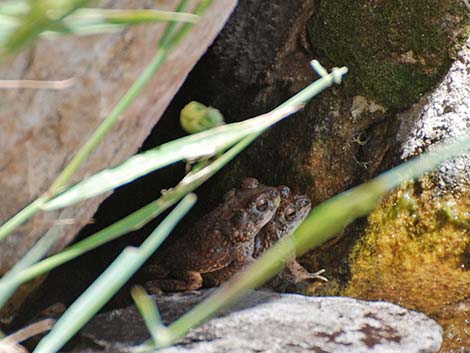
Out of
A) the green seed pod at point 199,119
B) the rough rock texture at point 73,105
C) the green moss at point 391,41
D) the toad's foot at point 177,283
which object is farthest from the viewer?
the toad's foot at point 177,283

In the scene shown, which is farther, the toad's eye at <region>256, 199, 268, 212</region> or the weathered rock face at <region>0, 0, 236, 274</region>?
the toad's eye at <region>256, 199, 268, 212</region>

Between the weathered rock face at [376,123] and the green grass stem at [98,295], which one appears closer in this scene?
the green grass stem at [98,295]

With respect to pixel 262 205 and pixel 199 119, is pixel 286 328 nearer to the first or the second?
pixel 262 205

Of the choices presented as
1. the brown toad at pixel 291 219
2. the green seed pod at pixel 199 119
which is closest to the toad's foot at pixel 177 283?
the brown toad at pixel 291 219

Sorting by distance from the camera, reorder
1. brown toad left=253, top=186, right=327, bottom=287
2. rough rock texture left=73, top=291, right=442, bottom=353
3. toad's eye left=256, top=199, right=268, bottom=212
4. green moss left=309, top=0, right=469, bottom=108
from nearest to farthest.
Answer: rough rock texture left=73, top=291, right=442, bottom=353, green moss left=309, top=0, right=469, bottom=108, brown toad left=253, top=186, right=327, bottom=287, toad's eye left=256, top=199, right=268, bottom=212

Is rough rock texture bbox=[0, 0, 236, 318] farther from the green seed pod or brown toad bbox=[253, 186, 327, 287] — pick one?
brown toad bbox=[253, 186, 327, 287]

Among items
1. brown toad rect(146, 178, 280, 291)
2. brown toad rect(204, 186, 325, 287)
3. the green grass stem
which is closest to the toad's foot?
brown toad rect(146, 178, 280, 291)

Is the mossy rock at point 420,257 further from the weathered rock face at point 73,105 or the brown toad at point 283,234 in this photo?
the weathered rock face at point 73,105
